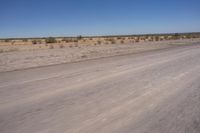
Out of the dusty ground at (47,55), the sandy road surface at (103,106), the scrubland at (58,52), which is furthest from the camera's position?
the scrubland at (58,52)

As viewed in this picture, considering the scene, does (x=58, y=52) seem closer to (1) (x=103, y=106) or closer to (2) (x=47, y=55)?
(2) (x=47, y=55)

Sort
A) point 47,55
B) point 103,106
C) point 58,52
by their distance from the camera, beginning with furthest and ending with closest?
point 58,52 < point 47,55 < point 103,106

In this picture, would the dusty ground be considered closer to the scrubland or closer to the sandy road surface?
the scrubland

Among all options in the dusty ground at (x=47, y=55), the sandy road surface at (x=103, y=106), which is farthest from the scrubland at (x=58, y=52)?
the sandy road surface at (x=103, y=106)

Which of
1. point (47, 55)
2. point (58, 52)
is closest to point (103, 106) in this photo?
point (47, 55)

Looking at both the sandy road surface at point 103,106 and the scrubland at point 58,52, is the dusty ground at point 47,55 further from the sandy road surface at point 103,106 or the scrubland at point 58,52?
the sandy road surface at point 103,106

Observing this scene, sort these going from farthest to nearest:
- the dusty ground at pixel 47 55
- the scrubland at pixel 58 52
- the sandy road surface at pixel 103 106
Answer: the scrubland at pixel 58 52 → the dusty ground at pixel 47 55 → the sandy road surface at pixel 103 106

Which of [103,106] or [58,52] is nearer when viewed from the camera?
[103,106]

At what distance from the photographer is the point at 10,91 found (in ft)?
26.3

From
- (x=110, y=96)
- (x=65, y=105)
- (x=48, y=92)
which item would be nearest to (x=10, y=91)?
(x=48, y=92)

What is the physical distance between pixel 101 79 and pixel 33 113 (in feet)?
14.5

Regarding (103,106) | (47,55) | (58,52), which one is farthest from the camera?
(58,52)

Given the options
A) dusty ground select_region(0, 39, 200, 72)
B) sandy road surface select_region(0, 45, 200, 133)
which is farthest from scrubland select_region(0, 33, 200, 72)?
sandy road surface select_region(0, 45, 200, 133)

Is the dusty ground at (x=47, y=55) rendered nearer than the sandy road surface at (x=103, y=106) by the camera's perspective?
No
